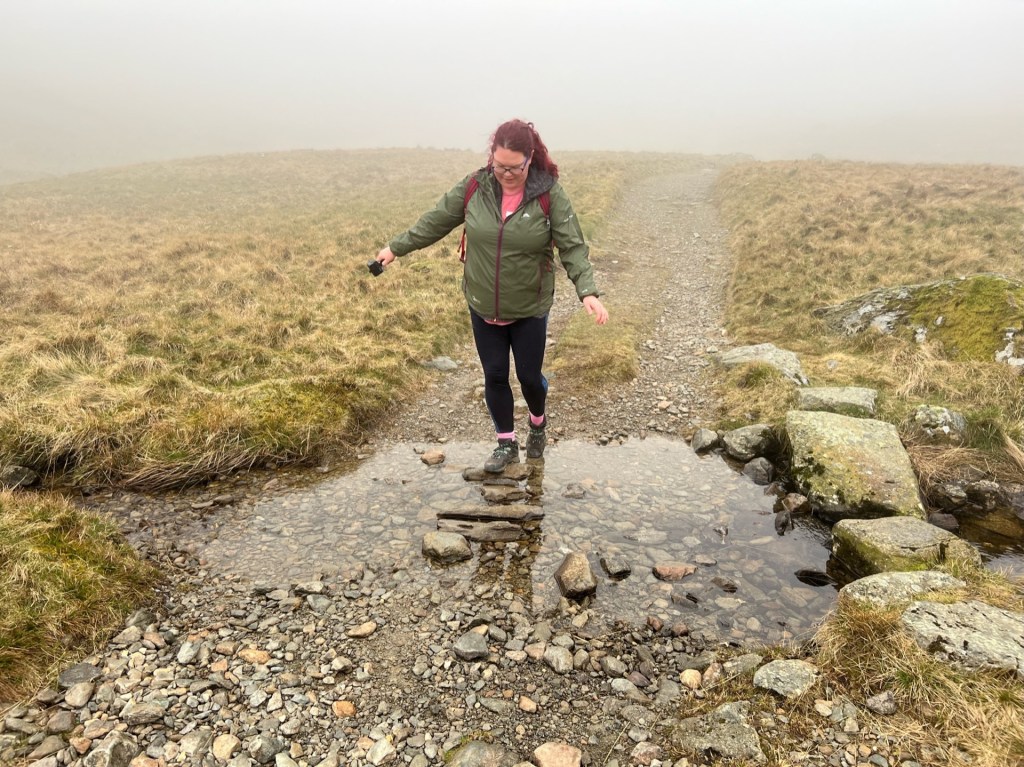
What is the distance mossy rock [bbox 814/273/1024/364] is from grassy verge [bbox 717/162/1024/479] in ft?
0.87

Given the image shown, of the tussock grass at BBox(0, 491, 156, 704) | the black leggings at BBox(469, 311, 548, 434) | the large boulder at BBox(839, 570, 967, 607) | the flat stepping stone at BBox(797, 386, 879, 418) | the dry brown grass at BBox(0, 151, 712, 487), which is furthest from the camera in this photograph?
the flat stepping stone at BBox(797, 386, 879, 418)

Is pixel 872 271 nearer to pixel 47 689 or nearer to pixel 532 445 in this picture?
pixel 532 445

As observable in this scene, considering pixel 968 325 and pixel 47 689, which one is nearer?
pixel 47 689

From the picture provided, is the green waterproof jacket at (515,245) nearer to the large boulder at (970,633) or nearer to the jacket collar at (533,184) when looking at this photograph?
the jacket collar at (533,184)

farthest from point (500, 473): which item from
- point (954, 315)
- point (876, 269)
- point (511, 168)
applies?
point (876, 269)

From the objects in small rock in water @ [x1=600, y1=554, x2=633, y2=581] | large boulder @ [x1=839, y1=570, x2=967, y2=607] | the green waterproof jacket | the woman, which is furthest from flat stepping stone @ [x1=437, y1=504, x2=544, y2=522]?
large boulder @ [x1=839, y1=570, x2=967, y2=607]

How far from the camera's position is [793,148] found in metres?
105

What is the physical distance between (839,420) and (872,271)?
9582 mm

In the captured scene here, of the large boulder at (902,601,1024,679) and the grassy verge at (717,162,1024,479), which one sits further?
the grassy verge at (717,162,1024,479)

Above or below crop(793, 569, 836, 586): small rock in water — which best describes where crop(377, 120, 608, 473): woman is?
above

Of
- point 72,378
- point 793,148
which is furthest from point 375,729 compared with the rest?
point 793,148

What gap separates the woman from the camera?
17.0ft

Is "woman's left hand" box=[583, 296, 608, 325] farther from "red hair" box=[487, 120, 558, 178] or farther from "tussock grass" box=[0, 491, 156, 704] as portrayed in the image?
"tussock grass" box=[0, 491, 156, 704]

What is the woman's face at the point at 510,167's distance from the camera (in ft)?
16.4
